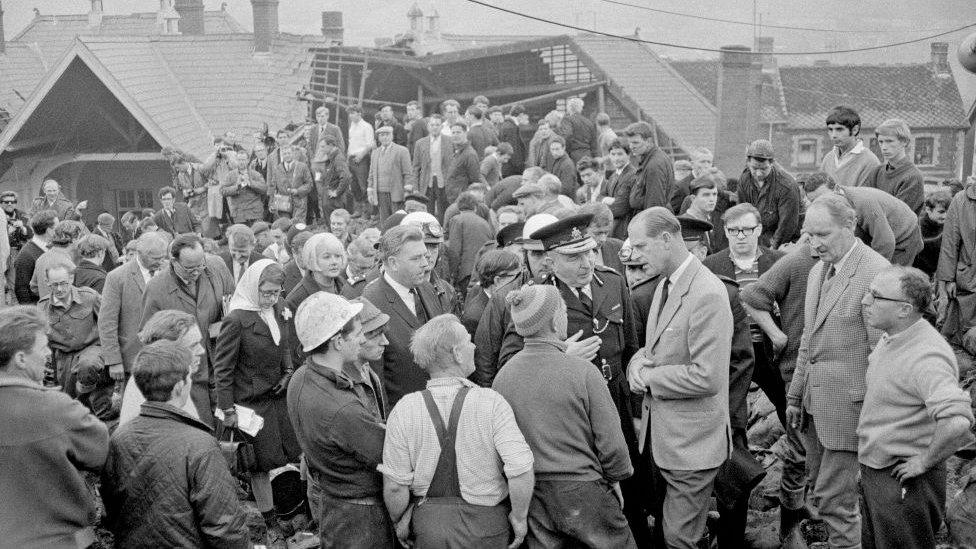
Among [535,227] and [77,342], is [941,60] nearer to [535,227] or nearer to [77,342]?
[535,227]

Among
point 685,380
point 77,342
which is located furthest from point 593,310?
point 77,342

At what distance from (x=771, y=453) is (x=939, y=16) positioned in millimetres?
117381

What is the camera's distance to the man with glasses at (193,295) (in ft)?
23.1

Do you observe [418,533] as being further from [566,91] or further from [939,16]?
[939,16]

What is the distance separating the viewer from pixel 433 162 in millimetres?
14781

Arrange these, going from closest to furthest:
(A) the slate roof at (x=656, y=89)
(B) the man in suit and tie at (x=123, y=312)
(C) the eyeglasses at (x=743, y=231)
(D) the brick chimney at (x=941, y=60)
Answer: (C) the eyeglasses at (x=743, y=231), (B) the man in suit and tie at (x=123, y=312), (A) the slate roof at (x=656, y=89), (D) the brick chimney at (x=941, y=60)

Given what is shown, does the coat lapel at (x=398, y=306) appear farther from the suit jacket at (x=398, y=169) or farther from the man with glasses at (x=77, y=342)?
the suit jacket at (x=398, y=169)

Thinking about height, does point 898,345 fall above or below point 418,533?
above

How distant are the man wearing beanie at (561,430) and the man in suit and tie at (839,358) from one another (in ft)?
4.19

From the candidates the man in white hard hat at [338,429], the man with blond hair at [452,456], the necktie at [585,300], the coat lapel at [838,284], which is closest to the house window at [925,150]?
the coat lapel at [838,284]

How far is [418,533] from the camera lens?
14.6 feet

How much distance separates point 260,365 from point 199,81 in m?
20.7

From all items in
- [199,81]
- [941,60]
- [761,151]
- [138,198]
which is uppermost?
[941,60]

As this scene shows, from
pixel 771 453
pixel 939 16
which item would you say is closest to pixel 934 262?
pixel 771 453
